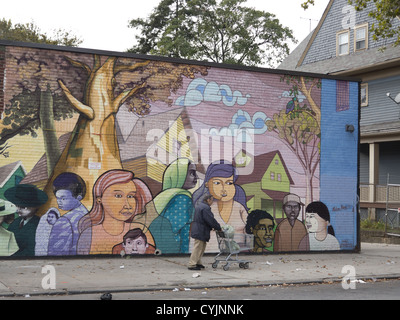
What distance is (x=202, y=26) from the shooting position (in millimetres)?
45375

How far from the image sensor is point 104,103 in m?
16.8

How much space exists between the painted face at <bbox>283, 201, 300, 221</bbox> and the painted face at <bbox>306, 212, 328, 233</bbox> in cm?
39

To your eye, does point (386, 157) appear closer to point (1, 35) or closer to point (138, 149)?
point (138, 149)

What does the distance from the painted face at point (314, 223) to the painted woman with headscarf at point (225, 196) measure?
2.19m

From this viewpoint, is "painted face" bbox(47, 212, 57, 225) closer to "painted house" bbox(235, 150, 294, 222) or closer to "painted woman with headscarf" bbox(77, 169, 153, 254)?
"painted woman with headscarf" bbox(77, 169, 153, 254)

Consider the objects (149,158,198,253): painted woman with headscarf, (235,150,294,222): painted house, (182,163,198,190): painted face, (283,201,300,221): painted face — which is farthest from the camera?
(283,201,300,221): painted face

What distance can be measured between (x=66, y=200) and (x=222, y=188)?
4550mm

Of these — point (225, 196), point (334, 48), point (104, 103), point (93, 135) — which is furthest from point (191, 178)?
point (334, 48)

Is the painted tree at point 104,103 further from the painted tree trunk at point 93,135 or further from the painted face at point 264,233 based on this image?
the painted face at point 264,233

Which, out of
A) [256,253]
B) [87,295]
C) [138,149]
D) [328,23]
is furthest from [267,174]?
[328,23]

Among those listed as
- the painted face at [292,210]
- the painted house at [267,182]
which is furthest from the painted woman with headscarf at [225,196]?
the painted face at [292,210]

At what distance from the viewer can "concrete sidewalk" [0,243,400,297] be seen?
11711mm

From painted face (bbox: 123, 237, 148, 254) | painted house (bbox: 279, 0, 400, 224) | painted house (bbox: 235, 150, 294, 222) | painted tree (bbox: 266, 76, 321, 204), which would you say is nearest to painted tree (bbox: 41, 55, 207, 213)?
painted face (bbox: 123, 237, 148, 254)

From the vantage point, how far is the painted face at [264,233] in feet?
60.5
